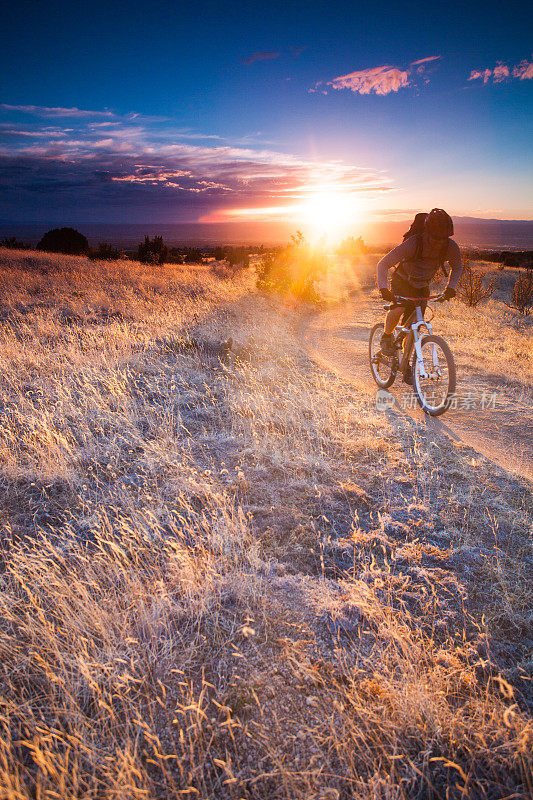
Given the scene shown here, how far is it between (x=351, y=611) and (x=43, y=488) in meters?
2.88

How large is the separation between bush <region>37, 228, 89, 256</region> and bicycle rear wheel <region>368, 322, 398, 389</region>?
32.3 metres

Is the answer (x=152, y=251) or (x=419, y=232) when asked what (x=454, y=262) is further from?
(x=152, y=251)

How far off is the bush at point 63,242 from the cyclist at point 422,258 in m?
33.3

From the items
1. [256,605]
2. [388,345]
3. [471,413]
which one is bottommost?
[256,605]

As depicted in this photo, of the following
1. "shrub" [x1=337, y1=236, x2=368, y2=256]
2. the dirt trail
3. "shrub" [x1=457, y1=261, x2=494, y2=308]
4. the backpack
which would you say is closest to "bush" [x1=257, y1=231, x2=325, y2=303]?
"shrub" [x1=457, y1=261, x2=494, y2=308]

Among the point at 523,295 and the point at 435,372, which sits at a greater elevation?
the point at 523,295

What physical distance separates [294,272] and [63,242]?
85.8 ft

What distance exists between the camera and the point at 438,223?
15.2 feet

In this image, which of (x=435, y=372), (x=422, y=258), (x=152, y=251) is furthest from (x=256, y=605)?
(x=152, y=251)

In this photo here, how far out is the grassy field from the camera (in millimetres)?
1615

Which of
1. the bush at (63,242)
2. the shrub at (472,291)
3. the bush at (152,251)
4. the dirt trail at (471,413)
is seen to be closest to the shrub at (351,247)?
the bush at (152,251)

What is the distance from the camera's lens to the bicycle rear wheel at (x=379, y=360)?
5.97 m

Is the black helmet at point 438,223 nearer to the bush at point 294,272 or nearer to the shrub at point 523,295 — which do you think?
the bush at point 294,272

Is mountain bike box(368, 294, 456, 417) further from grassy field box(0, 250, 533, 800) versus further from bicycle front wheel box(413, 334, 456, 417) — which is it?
grassy field box(0, 250, 533, 800)
